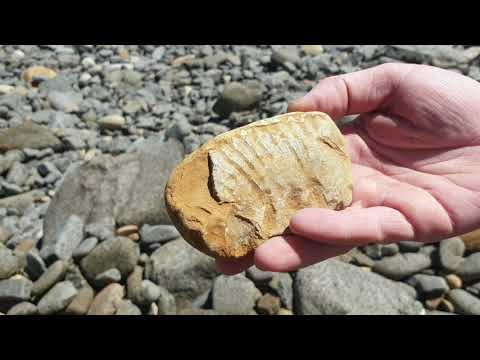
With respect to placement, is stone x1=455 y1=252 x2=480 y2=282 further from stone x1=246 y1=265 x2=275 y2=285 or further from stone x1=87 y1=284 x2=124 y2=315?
stone x1=87 y1=284 x2=124 y2=315

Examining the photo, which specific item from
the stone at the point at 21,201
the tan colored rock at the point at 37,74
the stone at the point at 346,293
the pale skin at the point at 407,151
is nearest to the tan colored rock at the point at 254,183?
the pale skin at the point at 407,151

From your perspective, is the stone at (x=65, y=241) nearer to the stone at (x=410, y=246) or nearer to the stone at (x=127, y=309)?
the stone at (x=127, y=309)

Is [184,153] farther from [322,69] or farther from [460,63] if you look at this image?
[460,63]

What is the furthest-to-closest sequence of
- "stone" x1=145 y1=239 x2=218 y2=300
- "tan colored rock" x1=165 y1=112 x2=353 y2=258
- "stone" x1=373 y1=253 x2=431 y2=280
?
"stone" x1=373 y1=253 x2=431 y2=280
"stone" x1=145 y1=239 x2=218 y2=300
"tan colored rock" x1=165 y1=112 x2=353 y2=258

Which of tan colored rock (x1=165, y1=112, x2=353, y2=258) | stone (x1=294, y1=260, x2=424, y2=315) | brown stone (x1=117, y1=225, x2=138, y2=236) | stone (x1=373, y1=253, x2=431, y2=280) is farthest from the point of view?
brown stone (x1=117, y1=225, x2=138, y2=236)

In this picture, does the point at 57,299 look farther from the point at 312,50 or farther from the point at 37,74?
the point at 312,50

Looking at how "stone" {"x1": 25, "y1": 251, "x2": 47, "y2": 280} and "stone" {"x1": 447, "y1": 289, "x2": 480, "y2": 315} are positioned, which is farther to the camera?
"stone" {"x1": 25, "y1": 251, "x2": 47, "y2": 280}

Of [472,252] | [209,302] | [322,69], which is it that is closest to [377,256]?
[472,252]

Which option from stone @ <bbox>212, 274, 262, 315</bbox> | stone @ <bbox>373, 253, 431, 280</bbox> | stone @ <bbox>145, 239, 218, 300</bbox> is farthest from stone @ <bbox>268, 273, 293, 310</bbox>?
stone @ <bbox>373, 253, 431, 280</bbox>
